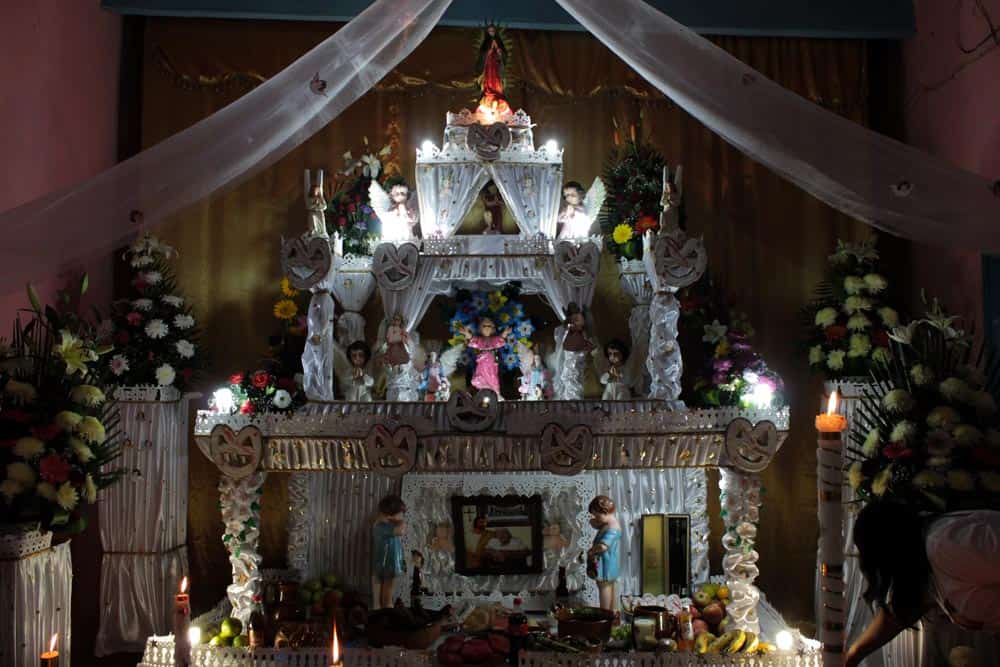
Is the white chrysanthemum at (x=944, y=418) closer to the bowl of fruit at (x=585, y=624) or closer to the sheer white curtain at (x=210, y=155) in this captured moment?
the bowl of fruit at (x=585, y=624)

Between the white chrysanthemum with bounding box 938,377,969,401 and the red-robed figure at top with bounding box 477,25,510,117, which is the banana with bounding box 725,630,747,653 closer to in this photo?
the white chrysanthemum with bounding box 938,377,969,401

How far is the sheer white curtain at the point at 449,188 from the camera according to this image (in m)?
5.91

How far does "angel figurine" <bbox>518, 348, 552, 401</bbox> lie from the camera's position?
5.93 metres

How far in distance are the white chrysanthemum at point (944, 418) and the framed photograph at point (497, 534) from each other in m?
2.70

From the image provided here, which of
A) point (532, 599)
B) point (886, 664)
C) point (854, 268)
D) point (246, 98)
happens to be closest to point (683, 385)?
point (854, 268)

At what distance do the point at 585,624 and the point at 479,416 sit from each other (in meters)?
1.30

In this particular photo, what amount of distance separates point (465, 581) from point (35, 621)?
2.79 metres

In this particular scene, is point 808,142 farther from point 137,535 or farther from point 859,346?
point 137,535

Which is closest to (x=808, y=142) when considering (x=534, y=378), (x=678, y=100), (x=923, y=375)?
(x=678, y=100)

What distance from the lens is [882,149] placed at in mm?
3920

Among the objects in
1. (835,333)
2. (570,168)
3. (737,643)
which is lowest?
(737,643)

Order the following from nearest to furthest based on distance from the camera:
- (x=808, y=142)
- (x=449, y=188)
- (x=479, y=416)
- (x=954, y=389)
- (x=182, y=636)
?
(x=182, y=636) → (x=954, y=389) → (x=808, y=142) → (x=479, y=416) → (x=449, y=188)

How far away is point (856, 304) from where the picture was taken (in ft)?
18.6

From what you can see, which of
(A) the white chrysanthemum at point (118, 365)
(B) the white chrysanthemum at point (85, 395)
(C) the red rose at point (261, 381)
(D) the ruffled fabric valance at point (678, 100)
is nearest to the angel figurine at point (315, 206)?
(C) the red rose at point (261, 381)
